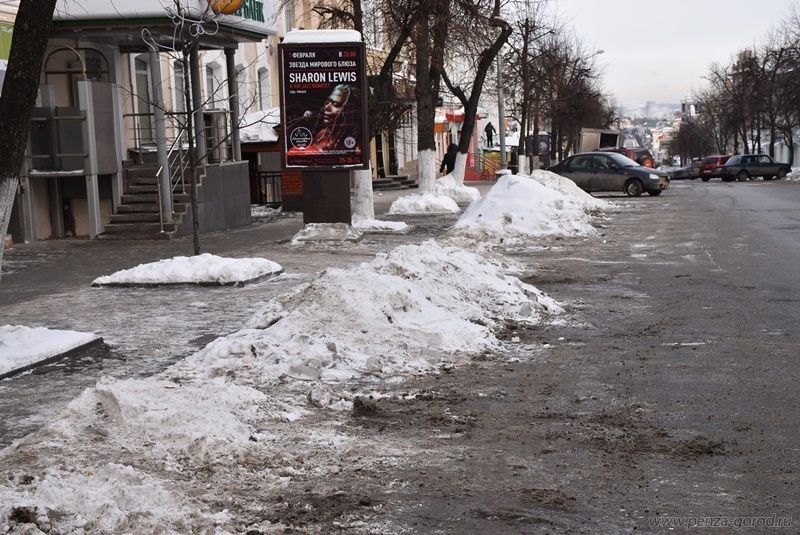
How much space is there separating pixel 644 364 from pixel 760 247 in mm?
9370

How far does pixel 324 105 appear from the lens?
59.5 feet

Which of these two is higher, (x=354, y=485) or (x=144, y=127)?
(x=144, y=127)

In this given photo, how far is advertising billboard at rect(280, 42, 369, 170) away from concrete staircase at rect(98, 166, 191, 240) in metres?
2.61

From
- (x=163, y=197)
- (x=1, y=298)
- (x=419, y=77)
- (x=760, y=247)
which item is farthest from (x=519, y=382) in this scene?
(x=419, y=77)

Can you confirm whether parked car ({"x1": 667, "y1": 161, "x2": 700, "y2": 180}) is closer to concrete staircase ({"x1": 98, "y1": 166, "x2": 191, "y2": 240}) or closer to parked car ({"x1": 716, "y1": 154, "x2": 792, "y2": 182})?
parked car ({"x1": 716, "y1": 154, "x2": 792, "y2": 182})

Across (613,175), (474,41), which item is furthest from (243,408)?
(613,175)

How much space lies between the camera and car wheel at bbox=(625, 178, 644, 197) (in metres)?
33.7

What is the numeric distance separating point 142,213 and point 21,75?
37.8 feet

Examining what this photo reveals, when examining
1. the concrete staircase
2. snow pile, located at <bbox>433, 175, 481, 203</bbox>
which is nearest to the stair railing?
the concrete staircase

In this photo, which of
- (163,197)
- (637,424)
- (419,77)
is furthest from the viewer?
(419,77)

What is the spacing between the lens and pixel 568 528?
4453 millimetres

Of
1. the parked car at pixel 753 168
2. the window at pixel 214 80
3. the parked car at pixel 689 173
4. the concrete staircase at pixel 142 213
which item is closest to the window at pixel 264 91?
the window at pixel 214 80

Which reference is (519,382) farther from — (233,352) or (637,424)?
(233,352)

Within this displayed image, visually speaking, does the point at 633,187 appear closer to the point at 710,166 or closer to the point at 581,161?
the point at 581,161
